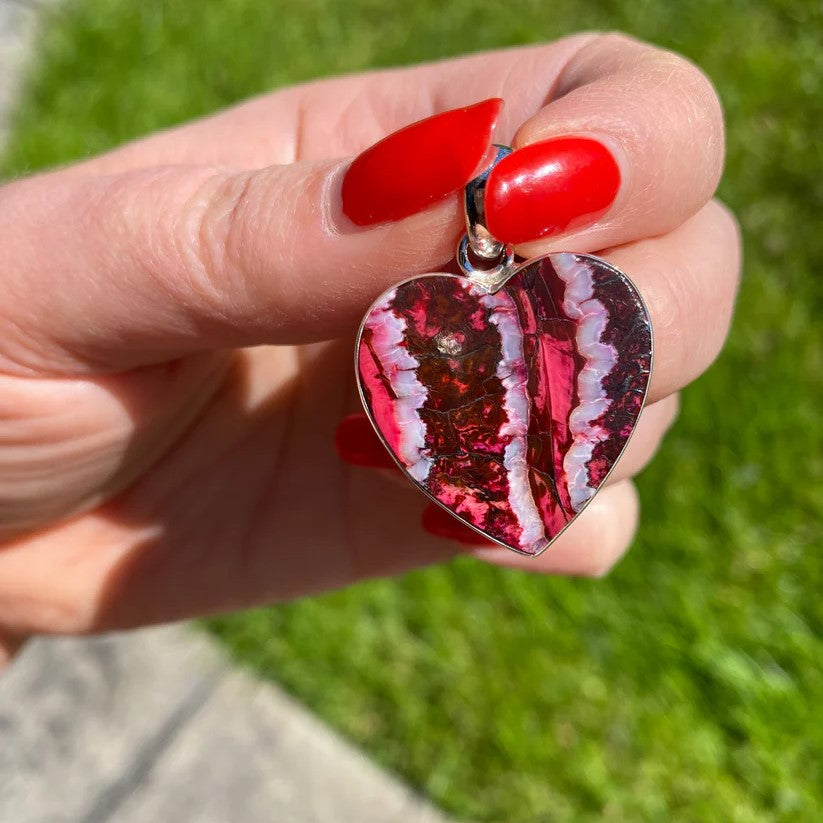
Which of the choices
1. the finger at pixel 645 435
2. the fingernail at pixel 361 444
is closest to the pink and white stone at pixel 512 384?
the fingernail at pixel 361 444

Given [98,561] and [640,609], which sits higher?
[98,561]

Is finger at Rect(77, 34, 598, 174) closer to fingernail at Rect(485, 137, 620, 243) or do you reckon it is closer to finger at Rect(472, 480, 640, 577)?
fingernail at Rect(485, 137, 620, 243)

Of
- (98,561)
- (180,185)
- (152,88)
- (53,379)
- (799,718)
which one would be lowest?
(799,718)

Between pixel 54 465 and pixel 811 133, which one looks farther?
pixel 811 133

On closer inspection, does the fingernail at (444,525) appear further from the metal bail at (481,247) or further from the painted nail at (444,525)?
the metal bail at (481,247)

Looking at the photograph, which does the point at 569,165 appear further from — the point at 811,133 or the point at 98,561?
the point at 811,133

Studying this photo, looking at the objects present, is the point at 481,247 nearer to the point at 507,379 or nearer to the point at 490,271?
the point at 490,271

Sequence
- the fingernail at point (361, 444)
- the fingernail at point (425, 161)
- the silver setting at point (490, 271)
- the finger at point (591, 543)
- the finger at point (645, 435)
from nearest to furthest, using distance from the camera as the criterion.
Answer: the fingernail at point (425, 161) < the silver setting at point (490, 271) < the fingernail at point (361, 444) < the finger at point (645, 435) < the finger at point (591, 543)

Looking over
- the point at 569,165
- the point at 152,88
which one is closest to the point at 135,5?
the point at 152,88
